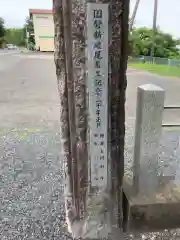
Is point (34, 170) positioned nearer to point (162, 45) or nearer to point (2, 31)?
point (162, 45)

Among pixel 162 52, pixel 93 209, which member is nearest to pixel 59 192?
pixel 93 209

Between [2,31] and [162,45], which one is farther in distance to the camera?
[2,31]

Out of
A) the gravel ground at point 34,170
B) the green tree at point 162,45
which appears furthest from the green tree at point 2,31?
the gravel ground at point 34,170

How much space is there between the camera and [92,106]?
4.48 feet

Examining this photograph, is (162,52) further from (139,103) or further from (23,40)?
(23,40)

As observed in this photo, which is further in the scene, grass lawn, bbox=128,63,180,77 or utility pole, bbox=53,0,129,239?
grass lawn, bbox=128,63,180,77

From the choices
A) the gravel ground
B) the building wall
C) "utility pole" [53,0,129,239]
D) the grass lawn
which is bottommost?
the gravel ground

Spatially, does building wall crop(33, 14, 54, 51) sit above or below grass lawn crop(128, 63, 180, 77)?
above

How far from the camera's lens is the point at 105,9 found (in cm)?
121

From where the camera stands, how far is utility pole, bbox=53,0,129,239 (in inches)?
49.1

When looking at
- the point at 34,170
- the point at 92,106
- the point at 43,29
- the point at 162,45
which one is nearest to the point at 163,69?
the point at 162,45

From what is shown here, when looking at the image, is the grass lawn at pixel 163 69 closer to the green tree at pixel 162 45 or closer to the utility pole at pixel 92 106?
the green tree at pixel 162 45

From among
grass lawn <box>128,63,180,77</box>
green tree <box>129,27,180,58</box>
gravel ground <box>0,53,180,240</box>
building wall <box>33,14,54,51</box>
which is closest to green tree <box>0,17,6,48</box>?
building wall <box>33,14,54,51</box>

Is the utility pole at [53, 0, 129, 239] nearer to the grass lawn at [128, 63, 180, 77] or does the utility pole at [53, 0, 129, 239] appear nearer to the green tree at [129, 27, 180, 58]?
the grass lawn at [128, 63, 180, 77]
